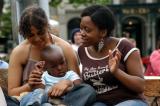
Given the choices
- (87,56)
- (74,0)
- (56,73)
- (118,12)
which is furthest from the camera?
(118,12)

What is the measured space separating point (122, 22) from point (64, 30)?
4.78 metres

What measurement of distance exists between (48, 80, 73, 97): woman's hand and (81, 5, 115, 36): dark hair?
0.56 m

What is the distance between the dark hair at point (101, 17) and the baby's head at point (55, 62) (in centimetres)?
37

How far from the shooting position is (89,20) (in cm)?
379

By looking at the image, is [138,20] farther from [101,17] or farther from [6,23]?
[101,17]

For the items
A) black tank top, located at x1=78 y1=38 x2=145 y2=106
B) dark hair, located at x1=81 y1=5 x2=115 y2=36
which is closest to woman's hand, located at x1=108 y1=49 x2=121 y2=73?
black tank top, located at x1=78 y1=38 x2=145 y2=106

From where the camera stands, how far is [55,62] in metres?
3.68

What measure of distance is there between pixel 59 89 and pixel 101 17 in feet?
2.30

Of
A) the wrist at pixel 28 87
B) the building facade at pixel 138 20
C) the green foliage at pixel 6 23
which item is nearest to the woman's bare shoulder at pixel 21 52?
the wrist at pixel 28 87

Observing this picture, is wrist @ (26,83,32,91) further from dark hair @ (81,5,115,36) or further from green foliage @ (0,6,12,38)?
green foliage @ (0,6,12,38)

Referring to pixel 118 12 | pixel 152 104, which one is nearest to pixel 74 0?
pixel 118 12

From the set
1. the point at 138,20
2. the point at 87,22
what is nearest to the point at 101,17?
the point at 87,22

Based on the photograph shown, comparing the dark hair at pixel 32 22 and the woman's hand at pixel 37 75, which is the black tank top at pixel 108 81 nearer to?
the woman's hand at pixel 37 75

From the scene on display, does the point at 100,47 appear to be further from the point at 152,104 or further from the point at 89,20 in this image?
the point at 152,104
